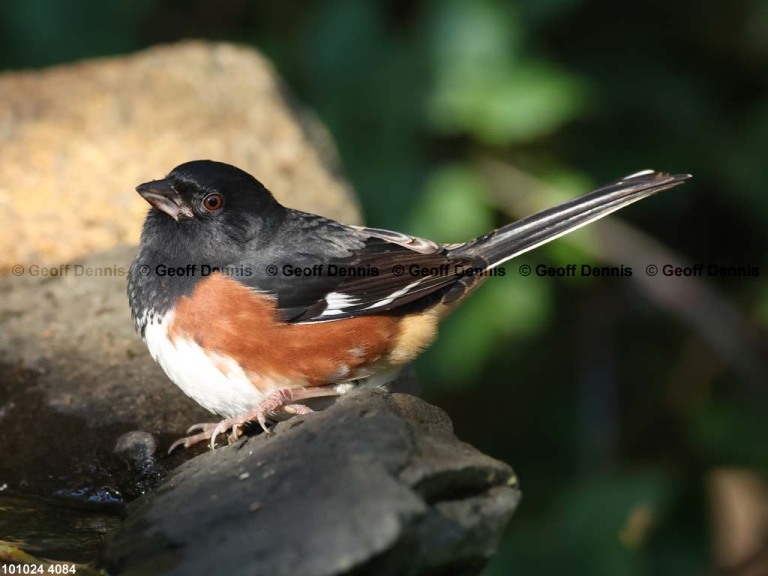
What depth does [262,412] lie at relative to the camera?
8.84ft

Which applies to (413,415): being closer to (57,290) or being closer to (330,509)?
(330,509)

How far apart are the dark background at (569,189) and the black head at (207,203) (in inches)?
46.9

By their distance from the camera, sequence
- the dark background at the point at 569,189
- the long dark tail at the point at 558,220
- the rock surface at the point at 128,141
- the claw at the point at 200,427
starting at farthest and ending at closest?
the dark background at the point at 569,189, the rock surface at the point at 128,141, the long dark tail at the point at 558,220, the claw at the point at 200,427

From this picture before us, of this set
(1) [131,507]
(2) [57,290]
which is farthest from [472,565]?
(2) [57,290]

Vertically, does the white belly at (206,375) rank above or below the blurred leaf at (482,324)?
above

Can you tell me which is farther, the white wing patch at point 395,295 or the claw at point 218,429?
the white wing patch at point 395,295

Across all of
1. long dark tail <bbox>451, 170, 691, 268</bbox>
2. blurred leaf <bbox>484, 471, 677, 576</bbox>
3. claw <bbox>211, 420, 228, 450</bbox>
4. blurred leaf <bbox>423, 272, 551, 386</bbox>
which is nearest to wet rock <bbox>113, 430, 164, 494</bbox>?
claw <bbox>211, 420, 228, 450</bbox>

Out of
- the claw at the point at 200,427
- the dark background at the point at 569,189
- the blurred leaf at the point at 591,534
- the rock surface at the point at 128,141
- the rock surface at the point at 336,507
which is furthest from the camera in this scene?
the dark background at the point at 569,189

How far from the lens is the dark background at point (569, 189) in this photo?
407 centimetres

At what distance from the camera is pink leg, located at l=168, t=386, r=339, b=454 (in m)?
2.69

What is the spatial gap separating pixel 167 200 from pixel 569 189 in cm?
194

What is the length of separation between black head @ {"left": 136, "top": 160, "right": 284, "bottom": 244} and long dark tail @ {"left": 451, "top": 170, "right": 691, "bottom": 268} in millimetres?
672

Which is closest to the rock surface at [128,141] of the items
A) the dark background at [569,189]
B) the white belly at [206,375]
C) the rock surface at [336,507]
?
the dark background at [569,189]

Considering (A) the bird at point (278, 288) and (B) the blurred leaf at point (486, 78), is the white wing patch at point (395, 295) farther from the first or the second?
(B) the blurred leaf at point (486, 78)
